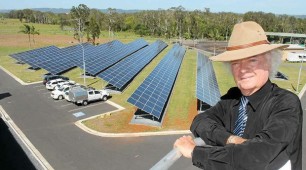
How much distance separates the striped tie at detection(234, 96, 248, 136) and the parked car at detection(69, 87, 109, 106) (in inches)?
1187

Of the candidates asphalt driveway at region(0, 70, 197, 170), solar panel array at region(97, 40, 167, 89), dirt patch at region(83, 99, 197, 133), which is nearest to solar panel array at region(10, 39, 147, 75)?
solar panel array at region(97, 40, 167, 89)

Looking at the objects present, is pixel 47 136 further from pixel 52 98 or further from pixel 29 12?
pixel 29 12

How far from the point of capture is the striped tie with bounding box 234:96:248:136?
8.99 ft

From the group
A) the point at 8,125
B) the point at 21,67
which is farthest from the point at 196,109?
the point at 21,67

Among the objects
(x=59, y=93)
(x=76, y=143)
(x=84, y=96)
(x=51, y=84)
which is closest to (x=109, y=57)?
(x=51, y=84)

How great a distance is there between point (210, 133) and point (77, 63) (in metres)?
46.4

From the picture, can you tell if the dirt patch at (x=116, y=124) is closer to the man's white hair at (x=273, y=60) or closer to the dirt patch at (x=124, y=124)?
the dirt patch at (x=124, y=124)

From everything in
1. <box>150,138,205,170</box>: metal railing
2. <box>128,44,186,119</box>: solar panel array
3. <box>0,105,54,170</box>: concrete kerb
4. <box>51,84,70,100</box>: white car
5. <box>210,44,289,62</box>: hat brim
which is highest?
<box>210,44,289,62</box>: hat brim

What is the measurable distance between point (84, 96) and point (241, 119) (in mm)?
30542

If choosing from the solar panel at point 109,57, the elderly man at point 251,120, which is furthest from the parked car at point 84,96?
the elderly man at point 251,120

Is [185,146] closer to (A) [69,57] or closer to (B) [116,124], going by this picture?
(B) [116,124]

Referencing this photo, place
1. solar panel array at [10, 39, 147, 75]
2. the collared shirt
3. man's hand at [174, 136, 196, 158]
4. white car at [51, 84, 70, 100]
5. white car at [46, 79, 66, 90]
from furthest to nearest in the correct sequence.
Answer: solar panel array at [10, 39, 147, 75], white car at [46, 79, 66, 90], white car at [51, 84, 70, 100], man's hand at [174, 136, 196, 158], the collared shirt

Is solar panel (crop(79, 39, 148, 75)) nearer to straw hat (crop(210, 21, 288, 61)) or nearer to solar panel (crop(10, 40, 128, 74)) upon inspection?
solar panel (crop(10, 40, 128, 74))

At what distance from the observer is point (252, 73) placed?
2.71 metres
